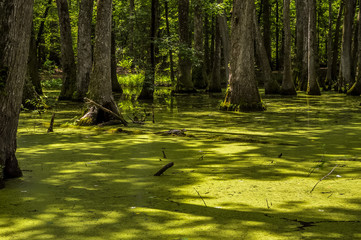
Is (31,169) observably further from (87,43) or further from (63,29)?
(63,29)

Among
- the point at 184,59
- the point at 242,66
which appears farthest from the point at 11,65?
the point at 184,59

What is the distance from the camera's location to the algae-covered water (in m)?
4.28

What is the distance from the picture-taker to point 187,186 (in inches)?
231

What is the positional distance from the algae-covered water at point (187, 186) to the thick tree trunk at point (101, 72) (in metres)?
1.37

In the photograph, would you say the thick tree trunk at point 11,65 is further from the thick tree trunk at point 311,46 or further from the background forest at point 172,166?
the thick tree trunk at point 311,46

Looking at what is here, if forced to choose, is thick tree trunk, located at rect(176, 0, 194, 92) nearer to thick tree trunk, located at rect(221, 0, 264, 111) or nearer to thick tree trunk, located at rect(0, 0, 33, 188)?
thick tree trunk, located at rect(221, 0, 264, 111)

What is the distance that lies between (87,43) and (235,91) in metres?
6.85

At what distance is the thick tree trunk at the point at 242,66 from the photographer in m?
16.3

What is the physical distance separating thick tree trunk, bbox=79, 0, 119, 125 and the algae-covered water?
1.37m

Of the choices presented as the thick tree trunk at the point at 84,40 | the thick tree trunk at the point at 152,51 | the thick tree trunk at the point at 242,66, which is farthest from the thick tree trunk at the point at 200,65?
the thick tree trunk at the point at 242,66

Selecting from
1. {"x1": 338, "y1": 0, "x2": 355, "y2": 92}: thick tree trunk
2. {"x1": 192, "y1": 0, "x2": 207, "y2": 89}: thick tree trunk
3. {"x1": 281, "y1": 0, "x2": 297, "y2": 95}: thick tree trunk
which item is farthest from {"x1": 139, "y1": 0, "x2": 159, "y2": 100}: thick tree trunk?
{"x1": 338, "y1": 0, "x2": 355, "y2": 92}: thick tree trunk

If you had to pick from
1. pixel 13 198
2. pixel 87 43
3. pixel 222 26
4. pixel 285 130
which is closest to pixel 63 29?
pixel 87 43

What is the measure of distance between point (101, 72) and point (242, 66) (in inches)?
225

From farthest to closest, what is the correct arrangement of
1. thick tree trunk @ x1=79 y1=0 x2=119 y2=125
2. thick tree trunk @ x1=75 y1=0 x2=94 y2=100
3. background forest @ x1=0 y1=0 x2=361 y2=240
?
thick tree trunk @ x1=75 y1=0 x2=94 y2=100
thick tree trunk @ x1=79 y1=0 x2=119 y2=125
background forest @ x1=0 y1=0 x2=361 y2=240
